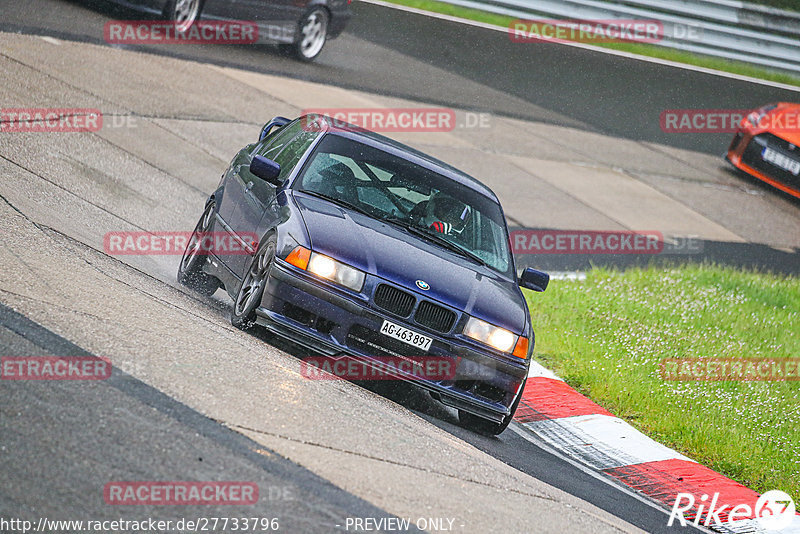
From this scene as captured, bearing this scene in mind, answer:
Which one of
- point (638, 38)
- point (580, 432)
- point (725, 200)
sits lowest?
point (580, 432)

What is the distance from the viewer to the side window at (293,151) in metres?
7.88

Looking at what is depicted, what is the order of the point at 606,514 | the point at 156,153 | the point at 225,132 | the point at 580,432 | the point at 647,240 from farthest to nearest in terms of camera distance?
the point at 647,240 → the point at 225,132 → the point at 156,153 → the point at 580,432 → the point at 606,514

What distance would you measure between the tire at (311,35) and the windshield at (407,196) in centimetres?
943

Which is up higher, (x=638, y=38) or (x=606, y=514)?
(x=638, y=38)

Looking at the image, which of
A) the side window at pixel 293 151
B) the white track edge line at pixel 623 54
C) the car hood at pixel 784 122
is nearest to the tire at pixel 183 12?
the white track edge line at pixel 623 54

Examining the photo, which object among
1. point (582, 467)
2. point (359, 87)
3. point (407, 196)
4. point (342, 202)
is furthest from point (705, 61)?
point (582, 467)

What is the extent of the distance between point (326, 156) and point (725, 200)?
11.2 metres

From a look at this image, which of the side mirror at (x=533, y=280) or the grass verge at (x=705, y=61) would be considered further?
the grass verge at (x=705, y=61)

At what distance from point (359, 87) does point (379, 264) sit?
406 inches

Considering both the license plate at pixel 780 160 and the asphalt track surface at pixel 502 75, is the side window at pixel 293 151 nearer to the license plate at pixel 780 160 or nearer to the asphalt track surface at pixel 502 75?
the asphalt track surface at pixel 502 75

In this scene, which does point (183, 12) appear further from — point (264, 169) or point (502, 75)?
point (264, 169)

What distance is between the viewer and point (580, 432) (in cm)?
783

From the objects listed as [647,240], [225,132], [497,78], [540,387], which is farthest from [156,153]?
[497,78]

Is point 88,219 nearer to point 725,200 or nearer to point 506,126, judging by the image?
point 506,126
